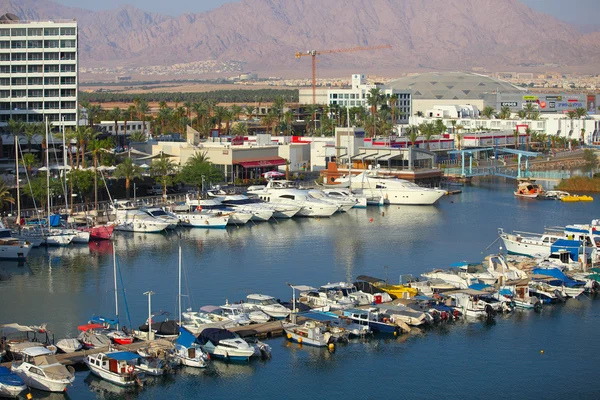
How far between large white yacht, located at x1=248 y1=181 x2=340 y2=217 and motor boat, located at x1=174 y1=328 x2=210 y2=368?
33.4 metres

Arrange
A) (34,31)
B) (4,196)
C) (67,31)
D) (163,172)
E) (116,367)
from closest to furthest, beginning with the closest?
1. (116,367)
2. (4,196)
3. (163,172)
4. (34,31)
5. (67,31)

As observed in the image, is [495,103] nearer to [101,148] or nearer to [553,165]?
[553,165]

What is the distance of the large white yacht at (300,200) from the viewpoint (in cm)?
6706

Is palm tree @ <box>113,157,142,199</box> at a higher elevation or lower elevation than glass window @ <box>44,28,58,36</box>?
lower

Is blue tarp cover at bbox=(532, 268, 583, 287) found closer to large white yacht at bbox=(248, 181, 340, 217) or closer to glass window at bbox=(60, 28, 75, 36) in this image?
large white yacht at bbox=(248, 181, 340, 217)

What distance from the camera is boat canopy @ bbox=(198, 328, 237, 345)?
34.0m

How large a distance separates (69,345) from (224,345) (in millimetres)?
5151

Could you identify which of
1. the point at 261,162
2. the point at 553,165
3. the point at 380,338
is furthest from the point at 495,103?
the point at 380,338

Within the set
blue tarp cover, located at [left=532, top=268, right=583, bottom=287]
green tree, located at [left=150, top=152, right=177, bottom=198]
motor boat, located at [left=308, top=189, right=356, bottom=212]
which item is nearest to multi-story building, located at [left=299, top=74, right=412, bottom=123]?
green tree, located at [left=150, top=152, right=177, bottom=198]

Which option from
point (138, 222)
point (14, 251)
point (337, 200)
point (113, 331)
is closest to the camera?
point (113, 331)

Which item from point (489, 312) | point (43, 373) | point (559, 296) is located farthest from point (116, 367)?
point (559, 296)

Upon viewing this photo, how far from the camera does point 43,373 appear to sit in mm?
30781

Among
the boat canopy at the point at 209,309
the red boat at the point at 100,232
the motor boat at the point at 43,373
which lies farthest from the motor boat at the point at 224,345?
the red boat at the point at 100,232

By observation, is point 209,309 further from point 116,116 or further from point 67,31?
point 116,116
